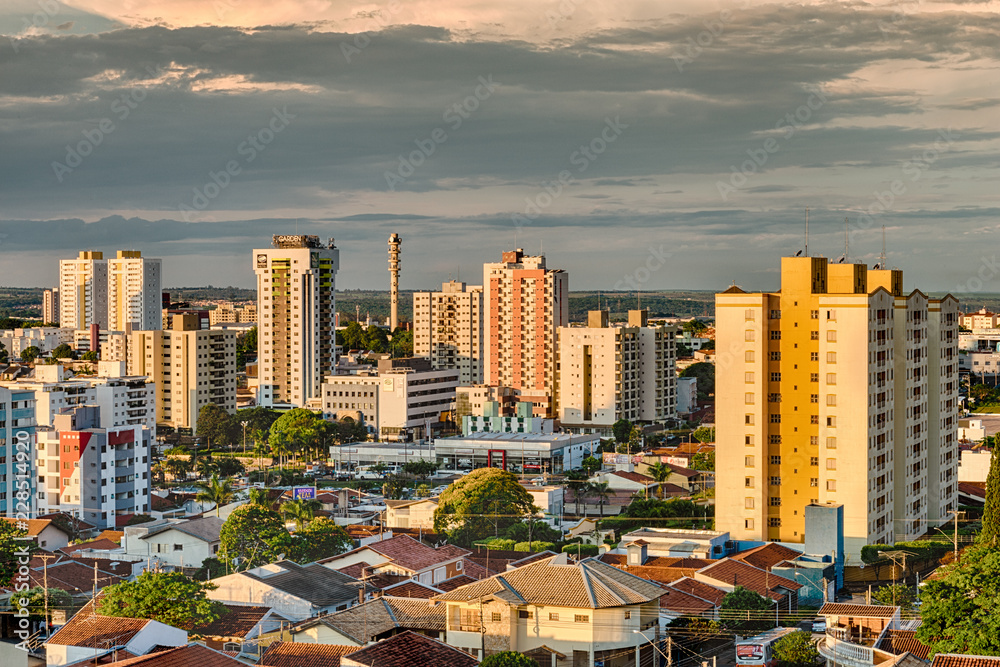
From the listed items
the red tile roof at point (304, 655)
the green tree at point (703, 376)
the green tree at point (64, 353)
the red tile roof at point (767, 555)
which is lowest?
the red tile roof at point (767, 555)

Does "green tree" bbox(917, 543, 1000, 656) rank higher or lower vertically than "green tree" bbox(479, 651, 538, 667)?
higher

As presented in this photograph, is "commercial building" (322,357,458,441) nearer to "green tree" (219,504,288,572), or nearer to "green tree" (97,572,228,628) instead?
"green tree" (219,504,288,572)

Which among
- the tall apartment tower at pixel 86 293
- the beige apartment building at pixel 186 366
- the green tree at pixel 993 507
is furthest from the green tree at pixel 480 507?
the tall apartment tower at pixel 86 293

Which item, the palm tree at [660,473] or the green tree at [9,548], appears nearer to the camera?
the green tree at [9,548]

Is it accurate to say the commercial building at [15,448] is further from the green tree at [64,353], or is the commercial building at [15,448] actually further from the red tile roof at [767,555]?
the green tree at [64,353]

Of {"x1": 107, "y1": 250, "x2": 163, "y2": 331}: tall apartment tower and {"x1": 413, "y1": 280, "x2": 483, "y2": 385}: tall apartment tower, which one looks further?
{"x1": 107, "y1": 250, "x2": 163, "y2": 331}: tall apartment tower

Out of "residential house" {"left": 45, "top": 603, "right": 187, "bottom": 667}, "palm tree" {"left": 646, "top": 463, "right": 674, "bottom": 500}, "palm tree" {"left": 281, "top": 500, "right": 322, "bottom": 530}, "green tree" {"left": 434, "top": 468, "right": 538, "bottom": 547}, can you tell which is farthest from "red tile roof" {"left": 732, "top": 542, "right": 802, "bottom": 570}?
"palm tree" {"left": 646, "top": 463, "right": 674, "bottom": 500}

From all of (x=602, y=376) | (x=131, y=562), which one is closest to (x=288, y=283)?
(x=602, y=376)
